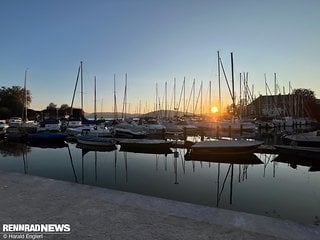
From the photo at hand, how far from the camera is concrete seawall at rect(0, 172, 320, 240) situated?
4264mm

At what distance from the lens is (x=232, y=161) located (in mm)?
19156

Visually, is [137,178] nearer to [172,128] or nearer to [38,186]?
[38,186]

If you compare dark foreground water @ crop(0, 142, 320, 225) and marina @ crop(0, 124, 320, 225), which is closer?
dark foreground water @ crop(0, 142, 320, 225)

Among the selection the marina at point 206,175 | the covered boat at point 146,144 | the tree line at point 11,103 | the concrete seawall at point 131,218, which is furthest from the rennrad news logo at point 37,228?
the tree line at point 11,103

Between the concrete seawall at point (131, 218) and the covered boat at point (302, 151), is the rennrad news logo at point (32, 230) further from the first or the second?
the covered boat at point (302, 151)

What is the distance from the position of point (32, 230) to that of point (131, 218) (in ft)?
5.40

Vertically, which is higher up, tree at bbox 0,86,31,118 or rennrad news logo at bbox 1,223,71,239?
tree at bbox 0,86,31,118

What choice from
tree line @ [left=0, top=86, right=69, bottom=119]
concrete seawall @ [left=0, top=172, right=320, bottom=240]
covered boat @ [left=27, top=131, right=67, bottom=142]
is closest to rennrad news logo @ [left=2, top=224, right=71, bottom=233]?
concrete seawall @ [left=0, top=172, right=320, bottom=240]

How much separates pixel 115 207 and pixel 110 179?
8.69 m

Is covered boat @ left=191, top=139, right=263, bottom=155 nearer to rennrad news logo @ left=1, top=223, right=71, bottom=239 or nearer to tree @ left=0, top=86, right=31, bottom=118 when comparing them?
rennrad news logo @ left=1, top=223, right=71, bottom=239

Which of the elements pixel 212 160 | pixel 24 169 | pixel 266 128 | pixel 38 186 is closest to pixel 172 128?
pixel 266 128

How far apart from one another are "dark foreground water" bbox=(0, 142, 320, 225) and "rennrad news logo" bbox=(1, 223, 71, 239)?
6.34m

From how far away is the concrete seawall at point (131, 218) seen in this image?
426cm

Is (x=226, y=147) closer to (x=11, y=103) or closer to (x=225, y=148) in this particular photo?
(x=225, y=148)
